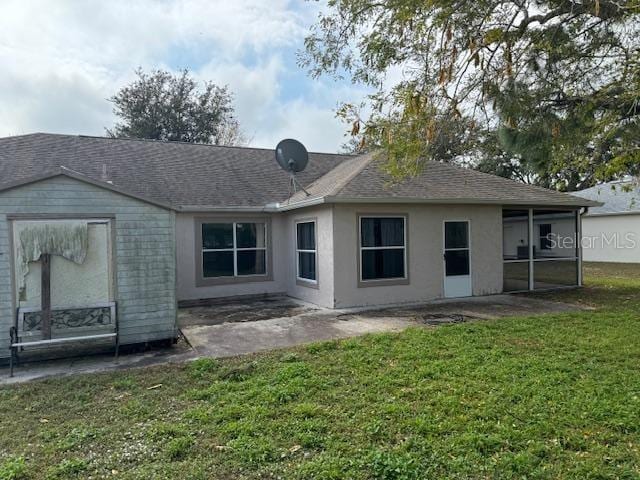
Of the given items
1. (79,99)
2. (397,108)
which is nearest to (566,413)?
(397,108)

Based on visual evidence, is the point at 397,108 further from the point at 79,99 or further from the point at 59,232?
the point at 79,99

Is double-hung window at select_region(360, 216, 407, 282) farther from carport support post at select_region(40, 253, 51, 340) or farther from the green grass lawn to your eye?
carport support post at select_region(40, 253, 51, 340)

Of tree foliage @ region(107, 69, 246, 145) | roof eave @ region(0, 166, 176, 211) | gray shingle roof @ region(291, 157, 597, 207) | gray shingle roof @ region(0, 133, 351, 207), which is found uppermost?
tree foliage @ region(107, 69, 246, 145)

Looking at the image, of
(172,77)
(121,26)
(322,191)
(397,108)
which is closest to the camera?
(397,108)

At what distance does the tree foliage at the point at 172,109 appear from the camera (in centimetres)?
2714

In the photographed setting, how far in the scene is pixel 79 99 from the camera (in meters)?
20.0

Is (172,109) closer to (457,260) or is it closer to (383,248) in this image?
(383,248)

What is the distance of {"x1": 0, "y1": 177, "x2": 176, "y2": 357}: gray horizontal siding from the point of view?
5910mm

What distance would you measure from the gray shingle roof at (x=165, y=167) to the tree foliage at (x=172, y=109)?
14.2 meters

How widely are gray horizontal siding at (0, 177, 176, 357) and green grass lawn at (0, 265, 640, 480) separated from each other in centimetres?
118

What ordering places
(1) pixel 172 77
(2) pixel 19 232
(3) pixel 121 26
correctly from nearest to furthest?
1. (2) pixel 19 232
2. (3) pixel 121 26
3. (1) pixel 172 77

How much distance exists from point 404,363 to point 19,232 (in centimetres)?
542

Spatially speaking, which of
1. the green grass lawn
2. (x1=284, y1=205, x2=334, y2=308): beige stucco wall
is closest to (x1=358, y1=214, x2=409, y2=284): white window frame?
(x1=284, y1=205, x2=334, y2=308): beige stucco wall

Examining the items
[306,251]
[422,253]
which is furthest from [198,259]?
[422,253]
